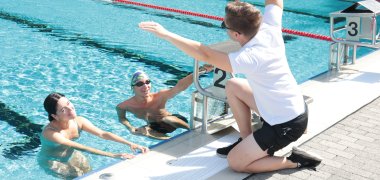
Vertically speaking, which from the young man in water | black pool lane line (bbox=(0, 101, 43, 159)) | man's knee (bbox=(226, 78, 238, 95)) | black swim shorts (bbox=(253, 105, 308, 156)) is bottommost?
black pool lane line (bbox=(0, 101, 43, 159))

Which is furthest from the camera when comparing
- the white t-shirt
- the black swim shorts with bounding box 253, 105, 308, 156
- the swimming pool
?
the swimming pool

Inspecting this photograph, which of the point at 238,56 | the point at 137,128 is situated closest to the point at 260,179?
the point at 238,56

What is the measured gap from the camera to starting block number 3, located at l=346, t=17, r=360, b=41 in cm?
532

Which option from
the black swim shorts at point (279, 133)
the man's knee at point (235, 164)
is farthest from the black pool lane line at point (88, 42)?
the black swim shorts at point (279, 133)

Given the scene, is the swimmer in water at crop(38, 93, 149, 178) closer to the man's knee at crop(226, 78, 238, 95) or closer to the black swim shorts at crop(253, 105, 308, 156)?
the man's knee at crop(226, 78, 238, 95)

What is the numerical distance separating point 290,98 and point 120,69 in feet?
13.1

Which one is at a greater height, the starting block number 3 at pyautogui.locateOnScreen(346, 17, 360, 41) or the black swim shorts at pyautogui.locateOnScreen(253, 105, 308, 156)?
the starting block number 3 at pyautogui.locateOnScreen(346, 17, 360, 41)

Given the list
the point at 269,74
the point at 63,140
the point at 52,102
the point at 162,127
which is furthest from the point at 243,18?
the point at 162,127

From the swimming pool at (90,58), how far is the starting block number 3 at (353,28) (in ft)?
5.02

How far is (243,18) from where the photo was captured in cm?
282

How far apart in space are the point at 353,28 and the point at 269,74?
274 centimetres

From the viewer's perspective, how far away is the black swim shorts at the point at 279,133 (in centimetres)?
306

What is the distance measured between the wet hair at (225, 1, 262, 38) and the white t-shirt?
0.24ft

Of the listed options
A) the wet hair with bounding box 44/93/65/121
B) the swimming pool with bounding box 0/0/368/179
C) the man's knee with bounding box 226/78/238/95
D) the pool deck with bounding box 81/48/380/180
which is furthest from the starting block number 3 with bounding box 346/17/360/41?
the wet hair with bounding box 44/93/65/121
